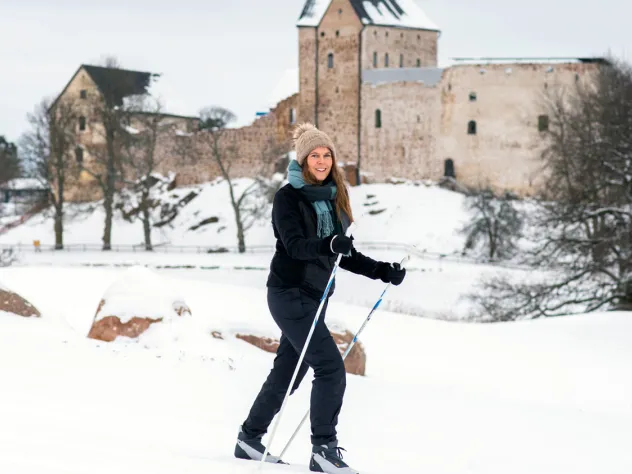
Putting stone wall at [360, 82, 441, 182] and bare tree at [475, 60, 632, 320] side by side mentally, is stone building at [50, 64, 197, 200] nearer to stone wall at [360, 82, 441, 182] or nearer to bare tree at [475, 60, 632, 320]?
stone wall at [360, 82, 441, 182]

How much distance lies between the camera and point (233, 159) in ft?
164

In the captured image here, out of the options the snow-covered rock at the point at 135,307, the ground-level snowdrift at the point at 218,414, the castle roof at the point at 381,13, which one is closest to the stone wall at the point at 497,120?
the castle roof at the point at 381,13

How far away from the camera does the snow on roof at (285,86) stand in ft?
185

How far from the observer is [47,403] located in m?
6.30

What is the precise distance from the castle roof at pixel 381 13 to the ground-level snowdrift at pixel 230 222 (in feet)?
25.3

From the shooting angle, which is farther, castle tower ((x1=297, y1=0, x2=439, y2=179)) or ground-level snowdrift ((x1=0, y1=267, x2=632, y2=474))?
castle tower ((x1=297, y1=0, x2=439, y2=179))

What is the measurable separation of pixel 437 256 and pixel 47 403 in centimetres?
3103

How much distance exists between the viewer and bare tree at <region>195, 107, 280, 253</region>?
4122cm

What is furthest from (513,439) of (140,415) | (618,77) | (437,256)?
(437,256)

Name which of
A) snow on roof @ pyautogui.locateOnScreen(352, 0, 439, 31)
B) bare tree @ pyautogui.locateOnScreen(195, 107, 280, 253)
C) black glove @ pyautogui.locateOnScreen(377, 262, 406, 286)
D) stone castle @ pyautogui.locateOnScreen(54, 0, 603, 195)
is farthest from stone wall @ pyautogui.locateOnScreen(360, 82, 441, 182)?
black glove @ pyautogui.locateOnScreen(377, 262, 406, 286)

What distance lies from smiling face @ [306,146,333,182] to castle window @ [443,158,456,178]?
4098 centimetres

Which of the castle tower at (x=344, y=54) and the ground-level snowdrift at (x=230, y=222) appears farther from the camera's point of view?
the castle tower at (x=344, y=54)

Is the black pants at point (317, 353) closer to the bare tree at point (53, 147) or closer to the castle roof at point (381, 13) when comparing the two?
the bare tree at point (53, 147)

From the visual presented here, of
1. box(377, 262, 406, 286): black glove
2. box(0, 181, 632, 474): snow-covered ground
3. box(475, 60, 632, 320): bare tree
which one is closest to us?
box(377, 262, 406, 286): black glove
